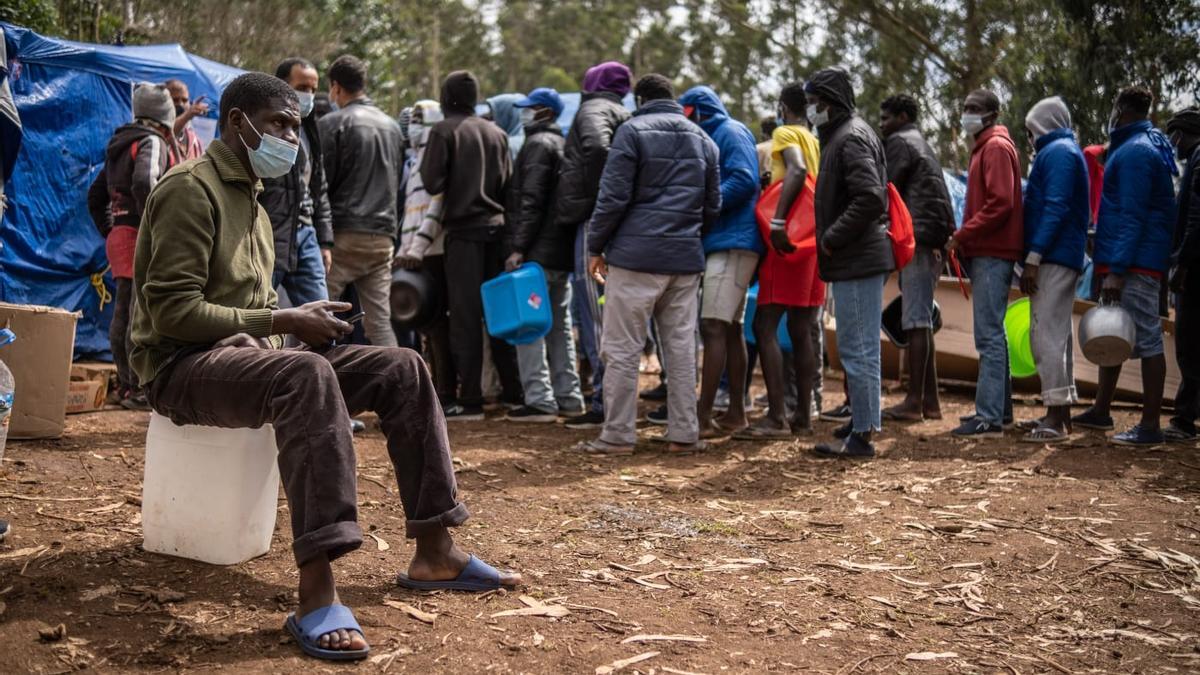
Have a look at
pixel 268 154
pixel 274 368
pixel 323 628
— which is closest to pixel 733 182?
pixel 268 154

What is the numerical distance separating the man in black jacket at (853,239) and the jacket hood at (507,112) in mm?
3456

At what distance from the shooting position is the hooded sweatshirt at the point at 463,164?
7754 mm

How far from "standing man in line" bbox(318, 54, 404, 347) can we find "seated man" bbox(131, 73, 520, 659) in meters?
3.46

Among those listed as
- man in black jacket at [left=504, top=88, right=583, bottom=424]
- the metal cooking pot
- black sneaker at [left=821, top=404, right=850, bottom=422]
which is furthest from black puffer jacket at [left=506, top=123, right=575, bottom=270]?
the metal cooking pot

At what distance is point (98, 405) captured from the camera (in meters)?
7.36

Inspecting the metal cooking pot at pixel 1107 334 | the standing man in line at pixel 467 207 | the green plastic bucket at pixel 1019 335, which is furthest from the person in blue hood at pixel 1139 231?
the standing man in line at pixel 467 207

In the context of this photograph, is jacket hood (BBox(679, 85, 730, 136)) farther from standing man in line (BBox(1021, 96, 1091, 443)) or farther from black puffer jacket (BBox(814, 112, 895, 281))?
standing man in line (BBox(1021, 96, 1091, 443))

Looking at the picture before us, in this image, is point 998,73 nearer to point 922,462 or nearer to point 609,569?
point 922,462

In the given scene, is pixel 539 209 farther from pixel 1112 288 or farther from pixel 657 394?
pixel 1112 288

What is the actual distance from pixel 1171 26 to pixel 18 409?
10076 millimetres

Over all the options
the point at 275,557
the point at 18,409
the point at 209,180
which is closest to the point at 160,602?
the point at 275,557

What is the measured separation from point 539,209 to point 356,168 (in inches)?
49.5

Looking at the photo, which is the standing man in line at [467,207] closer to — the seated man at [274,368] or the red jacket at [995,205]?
the red jacket at [995,205]

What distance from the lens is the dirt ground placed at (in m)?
3.44
